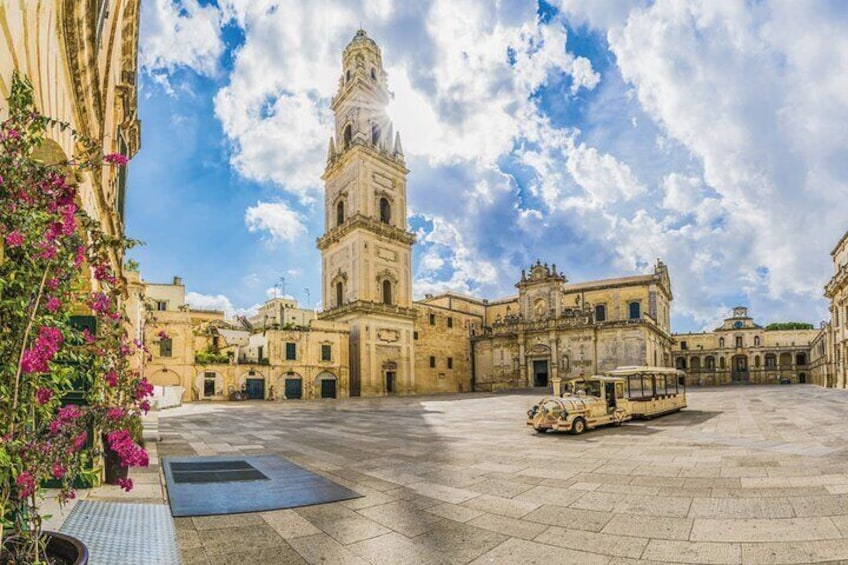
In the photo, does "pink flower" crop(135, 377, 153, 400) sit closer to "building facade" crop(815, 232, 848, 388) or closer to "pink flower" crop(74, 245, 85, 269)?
"pink flower" crop(74, 245, 85, 269)

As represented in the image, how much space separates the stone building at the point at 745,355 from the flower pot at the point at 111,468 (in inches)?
3147

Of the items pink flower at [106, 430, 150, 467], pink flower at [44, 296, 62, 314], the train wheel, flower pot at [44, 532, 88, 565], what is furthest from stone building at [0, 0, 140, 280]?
the train wheel

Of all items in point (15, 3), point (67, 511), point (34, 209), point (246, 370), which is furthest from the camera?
point (246, 370)

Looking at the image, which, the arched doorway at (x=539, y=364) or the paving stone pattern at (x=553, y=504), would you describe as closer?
the paving stone pattern at (x=553, y=504)

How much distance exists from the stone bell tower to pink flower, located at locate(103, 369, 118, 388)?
33.8 metres

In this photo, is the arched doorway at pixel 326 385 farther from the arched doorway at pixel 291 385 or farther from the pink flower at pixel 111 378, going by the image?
the pink flower at pixel 111 378

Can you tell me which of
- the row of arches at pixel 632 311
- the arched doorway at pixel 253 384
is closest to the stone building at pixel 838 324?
the row of arches at pixel 632 311

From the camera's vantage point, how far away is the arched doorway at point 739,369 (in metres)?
71.9

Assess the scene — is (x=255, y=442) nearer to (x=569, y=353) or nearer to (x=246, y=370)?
(x=246, y=370)

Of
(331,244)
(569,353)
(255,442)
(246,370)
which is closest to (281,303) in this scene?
(331,244)

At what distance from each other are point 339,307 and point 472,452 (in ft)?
100

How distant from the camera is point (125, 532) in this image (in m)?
4.51

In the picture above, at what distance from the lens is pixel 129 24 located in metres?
9.84

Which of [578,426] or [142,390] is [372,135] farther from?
[142,390]
